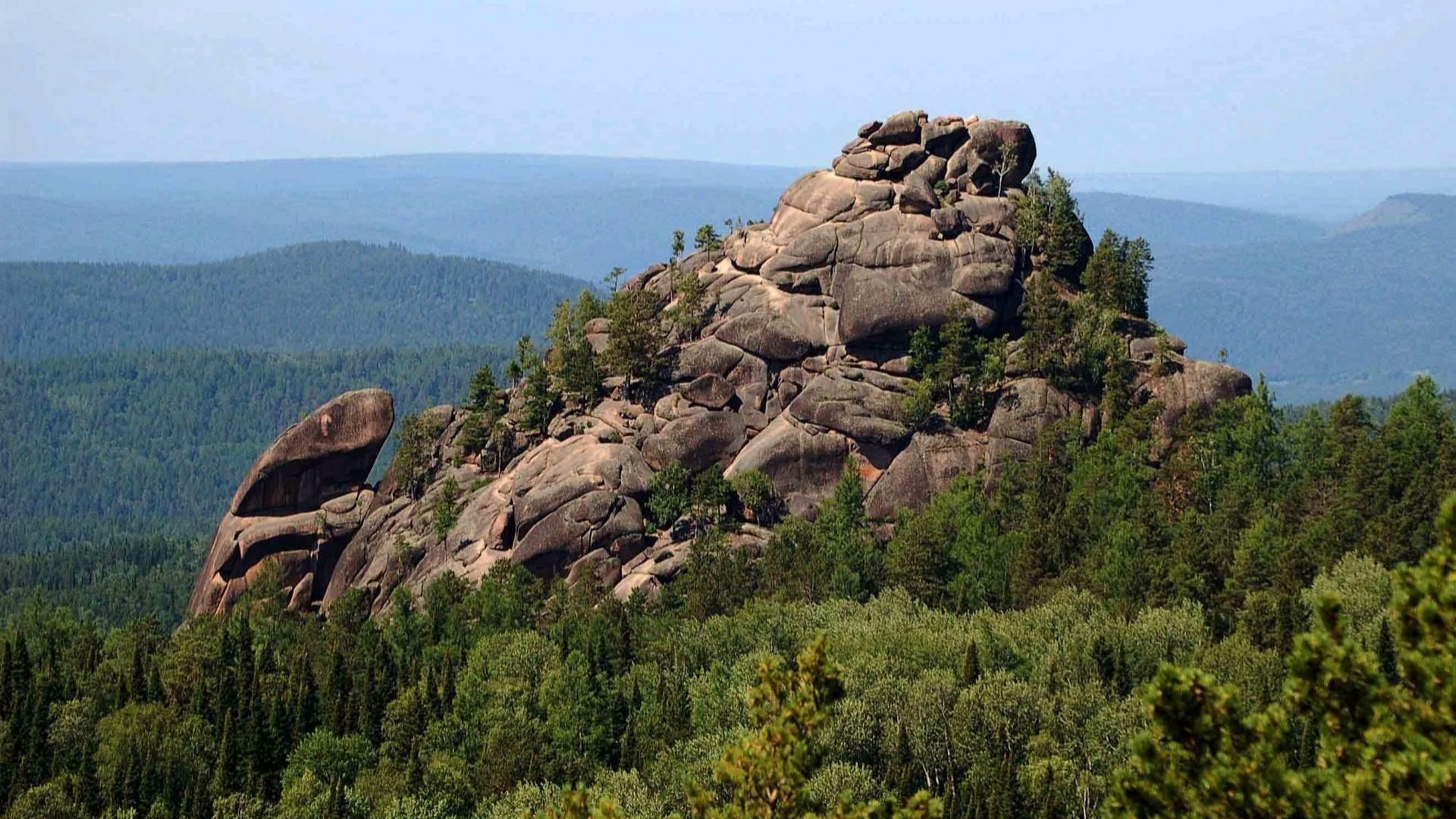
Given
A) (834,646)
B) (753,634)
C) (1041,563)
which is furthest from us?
(1041,563)

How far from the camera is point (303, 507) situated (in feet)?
394

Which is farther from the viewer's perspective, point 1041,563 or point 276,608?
point 276,608

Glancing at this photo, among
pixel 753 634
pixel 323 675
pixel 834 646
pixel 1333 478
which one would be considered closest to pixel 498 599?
pixel 323 675

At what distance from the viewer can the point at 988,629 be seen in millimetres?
85312

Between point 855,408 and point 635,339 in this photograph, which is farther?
point 635,339

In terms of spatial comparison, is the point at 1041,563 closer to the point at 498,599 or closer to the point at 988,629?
the point at 988,629

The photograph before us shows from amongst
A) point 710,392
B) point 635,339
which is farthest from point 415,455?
point 710,392

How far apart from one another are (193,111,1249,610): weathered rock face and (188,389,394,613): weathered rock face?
367 millimetres

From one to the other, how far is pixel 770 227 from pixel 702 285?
6.99m

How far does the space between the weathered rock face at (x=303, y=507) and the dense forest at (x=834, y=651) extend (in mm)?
5931

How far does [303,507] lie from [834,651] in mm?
53268

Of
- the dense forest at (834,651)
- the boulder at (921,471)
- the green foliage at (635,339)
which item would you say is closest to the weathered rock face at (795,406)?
the boulder at (921,471)

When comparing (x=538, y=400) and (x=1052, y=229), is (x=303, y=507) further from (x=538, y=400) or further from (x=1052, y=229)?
(x=1052, y=229)

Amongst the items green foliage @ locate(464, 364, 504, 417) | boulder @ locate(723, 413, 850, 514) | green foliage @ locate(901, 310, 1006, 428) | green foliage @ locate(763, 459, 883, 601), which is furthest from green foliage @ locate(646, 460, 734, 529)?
green foliage @ locate(464, 364, 504, 417)
